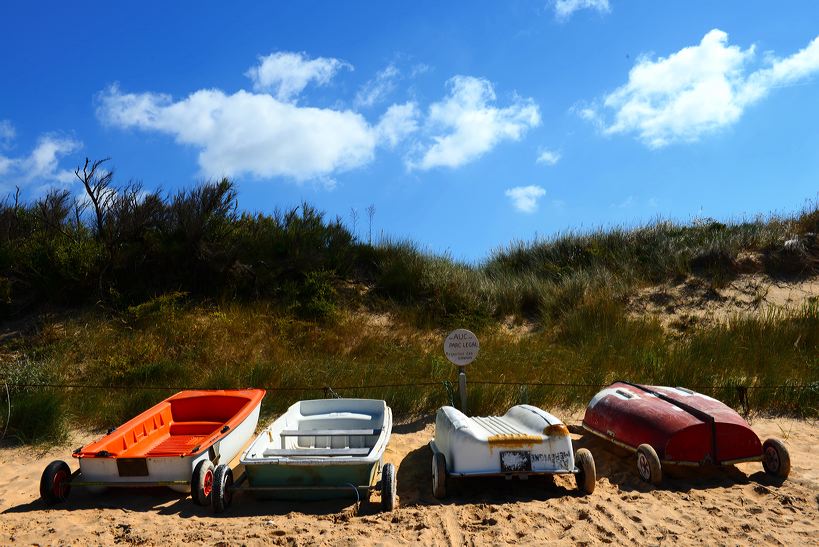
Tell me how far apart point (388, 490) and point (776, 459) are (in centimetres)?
395

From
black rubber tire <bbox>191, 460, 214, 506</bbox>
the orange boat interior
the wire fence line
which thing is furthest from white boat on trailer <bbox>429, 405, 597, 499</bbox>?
the wire fence line

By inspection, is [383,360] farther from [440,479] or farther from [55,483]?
[55,483]

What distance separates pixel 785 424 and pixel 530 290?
23.9 feet

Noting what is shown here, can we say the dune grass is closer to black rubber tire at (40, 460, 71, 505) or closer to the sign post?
the sign post

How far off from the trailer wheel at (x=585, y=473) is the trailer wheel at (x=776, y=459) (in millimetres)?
1891

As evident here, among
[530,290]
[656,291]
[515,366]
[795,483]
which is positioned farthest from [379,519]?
[656,291]

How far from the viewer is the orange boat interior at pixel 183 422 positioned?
6762 millimetres

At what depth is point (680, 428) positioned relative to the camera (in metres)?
6.03

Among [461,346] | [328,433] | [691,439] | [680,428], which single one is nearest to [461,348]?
[461,346]

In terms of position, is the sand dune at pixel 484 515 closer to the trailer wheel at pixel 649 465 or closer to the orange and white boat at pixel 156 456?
the trailer wheel at pixel 649 465

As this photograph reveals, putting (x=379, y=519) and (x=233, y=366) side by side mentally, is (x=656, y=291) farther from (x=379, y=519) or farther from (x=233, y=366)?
(x=379, y=519)

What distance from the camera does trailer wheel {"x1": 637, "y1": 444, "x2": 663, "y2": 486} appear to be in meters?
5.90

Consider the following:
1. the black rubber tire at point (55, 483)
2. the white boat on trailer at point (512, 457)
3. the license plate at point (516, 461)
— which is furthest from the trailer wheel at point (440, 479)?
the black rubber tire at point (55, 483)

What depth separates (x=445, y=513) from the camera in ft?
17.7
